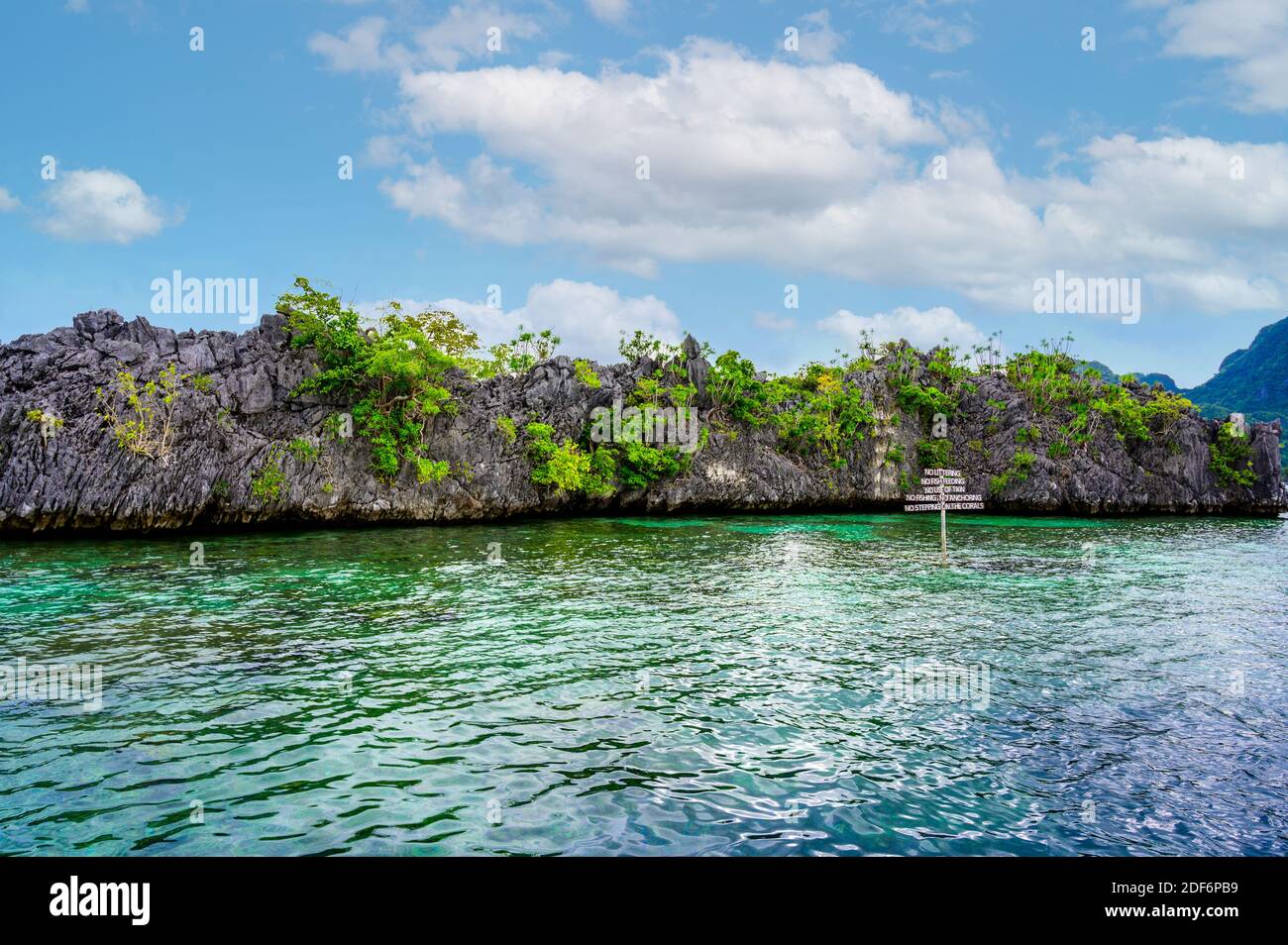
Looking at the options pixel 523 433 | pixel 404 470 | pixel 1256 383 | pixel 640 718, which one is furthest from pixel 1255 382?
pixel 640 718

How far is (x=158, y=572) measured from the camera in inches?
808

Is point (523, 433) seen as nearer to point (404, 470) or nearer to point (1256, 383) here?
point (404, 470)

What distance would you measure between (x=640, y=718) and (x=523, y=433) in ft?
112

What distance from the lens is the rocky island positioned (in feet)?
105

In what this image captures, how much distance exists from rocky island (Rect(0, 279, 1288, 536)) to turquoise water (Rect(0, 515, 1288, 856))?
13804mm

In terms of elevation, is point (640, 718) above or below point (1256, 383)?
below

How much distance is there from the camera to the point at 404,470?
38.0 meters
